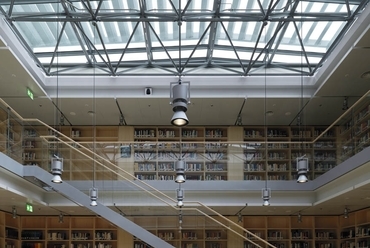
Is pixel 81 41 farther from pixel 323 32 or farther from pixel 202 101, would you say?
pixel 323 32

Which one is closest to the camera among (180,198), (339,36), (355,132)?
(355,132)

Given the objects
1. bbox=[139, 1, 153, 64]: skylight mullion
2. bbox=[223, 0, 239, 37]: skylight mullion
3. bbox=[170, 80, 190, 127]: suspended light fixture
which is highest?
bbox=[223, 0, 239, 37]: skylight mullion

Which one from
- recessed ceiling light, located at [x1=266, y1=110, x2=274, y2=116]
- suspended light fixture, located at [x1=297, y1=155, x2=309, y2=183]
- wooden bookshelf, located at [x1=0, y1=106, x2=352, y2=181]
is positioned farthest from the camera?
recessed ceiling light, located at [x1=266, y1=110, x2=274, y2=116]

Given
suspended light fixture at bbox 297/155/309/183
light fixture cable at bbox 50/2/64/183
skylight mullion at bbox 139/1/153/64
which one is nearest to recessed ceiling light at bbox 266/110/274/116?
skylight mullion at bbox 139/1/153/64

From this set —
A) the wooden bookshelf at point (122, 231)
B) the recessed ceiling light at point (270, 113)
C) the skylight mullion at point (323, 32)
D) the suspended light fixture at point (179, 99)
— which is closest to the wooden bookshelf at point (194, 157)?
the recessed ceiling light at point (270, 113)

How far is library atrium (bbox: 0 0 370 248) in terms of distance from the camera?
427 inches

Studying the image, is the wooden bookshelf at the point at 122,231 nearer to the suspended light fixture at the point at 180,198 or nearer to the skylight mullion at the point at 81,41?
the suspended light fixture at the point at 180,198

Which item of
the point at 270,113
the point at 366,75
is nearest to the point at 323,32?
the point at 366,75

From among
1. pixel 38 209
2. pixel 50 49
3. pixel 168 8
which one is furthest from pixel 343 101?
pixel 38 209

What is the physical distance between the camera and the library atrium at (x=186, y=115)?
10.8 meters

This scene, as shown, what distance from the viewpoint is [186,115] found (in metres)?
12.0

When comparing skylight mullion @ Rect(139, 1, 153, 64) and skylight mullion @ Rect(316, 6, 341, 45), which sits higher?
skylight mullion @ Rect(139, 1, 153, 64)

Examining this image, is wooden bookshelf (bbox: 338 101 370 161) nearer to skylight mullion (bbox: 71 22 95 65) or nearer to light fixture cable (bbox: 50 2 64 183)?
light fixture cable (bbox: 50 2 64 183)

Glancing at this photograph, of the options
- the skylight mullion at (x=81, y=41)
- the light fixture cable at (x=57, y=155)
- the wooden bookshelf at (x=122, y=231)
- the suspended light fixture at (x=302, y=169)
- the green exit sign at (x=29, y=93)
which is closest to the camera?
the suspended light fixture at (x=302, y=169)
